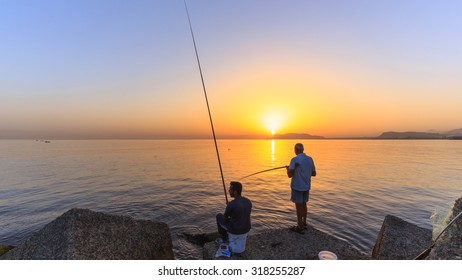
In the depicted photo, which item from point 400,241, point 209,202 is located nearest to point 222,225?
point 400,241

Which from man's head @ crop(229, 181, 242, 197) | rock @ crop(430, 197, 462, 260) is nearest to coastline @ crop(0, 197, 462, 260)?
rock @ crop(430, 197, 462, 260)

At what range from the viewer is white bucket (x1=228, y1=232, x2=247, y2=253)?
556 centimetres

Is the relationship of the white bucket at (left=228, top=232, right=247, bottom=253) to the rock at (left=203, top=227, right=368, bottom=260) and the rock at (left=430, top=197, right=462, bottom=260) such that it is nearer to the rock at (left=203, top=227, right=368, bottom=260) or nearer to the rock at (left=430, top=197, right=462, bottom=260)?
the rock at (left=203, top=227, right=368, bottom=260)

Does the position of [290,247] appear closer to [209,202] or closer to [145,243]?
[145,243]

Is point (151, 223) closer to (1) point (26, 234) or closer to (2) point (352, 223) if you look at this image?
(1) point (26, 234)

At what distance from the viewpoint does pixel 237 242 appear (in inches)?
221

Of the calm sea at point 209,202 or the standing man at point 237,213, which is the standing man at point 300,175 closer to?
the standing man at point 237,213

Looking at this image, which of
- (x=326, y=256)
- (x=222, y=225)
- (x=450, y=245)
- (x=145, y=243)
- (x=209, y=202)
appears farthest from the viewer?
(x=209, y=202)

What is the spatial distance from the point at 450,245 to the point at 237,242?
4.12m

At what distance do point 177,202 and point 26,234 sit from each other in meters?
8.79

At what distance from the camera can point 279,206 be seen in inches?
656

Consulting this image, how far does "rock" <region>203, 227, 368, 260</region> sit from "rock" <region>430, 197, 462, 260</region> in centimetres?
191

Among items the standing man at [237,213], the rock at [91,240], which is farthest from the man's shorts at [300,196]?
the rock at [91,240]
